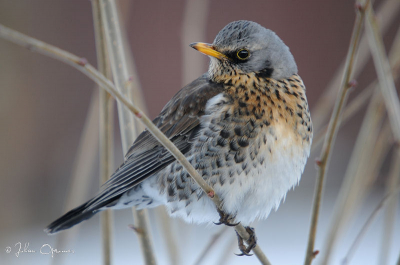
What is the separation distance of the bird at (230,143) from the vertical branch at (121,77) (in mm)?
308

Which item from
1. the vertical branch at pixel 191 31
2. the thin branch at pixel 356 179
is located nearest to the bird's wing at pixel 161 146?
the vertical branch at pixel 191 31

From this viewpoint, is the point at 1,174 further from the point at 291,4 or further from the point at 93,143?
the point at 291,4

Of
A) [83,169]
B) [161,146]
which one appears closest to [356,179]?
[161,146]

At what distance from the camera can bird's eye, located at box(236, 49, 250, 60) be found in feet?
7.73

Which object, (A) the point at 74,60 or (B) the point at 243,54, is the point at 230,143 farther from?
(A) the point at 74,60

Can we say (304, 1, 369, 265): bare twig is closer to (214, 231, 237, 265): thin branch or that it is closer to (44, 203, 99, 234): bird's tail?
(214, 231, 237, 265): thin branch

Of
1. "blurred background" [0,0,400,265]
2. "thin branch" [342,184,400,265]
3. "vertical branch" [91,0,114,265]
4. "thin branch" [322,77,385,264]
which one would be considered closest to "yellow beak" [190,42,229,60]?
"vertical branch" [91,0,114,265]

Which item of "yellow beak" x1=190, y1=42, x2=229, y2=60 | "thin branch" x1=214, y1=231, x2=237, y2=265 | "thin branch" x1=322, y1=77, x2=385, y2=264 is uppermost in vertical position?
"yellow beak" x1=190, y1=42, x2=229, y2=60

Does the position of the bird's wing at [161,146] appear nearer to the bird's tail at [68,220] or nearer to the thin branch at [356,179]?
the bird's tail at [68,220]

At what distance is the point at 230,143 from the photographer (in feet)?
7.18

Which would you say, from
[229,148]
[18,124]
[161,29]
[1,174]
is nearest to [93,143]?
[229,148]

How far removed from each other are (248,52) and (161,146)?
1.98 ft

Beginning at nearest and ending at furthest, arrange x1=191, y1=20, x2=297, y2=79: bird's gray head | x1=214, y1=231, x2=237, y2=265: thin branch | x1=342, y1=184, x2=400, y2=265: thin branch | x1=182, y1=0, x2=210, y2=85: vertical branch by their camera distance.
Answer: x1=342, y1=184, x2=400, y2=265: thin branch
x1=214, y1=231, x2=237, y2=265: thin branch
x1=191, y1=20, x2=297, y2=79: bird's gray head
x1=182, y1=0, x2=210, y2=85: vertical branch

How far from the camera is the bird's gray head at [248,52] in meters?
2.30
